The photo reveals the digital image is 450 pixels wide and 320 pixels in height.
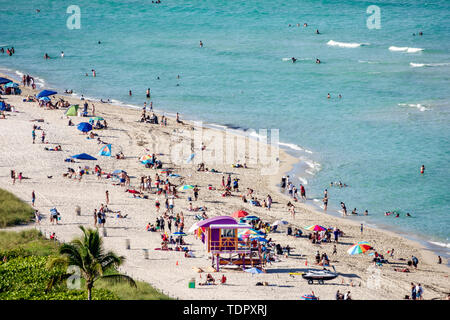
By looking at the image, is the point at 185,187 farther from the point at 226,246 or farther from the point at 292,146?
the point at 292,146

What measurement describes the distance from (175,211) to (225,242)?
7.59 meters

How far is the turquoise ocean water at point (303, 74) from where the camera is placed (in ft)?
137

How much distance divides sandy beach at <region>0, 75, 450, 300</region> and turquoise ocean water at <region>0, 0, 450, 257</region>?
3.13 metres

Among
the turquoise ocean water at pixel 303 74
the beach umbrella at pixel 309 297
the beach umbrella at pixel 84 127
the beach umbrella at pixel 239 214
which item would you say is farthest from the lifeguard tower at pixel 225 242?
the beach umbrella at pixel 84 127

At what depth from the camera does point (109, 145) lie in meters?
41.8

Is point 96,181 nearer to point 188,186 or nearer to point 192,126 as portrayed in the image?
point 188,186

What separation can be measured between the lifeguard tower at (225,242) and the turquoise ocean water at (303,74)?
35.9 ft

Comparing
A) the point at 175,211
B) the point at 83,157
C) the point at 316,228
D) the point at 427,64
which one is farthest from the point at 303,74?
the point at 316,228

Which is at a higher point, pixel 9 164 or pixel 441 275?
pixel 9 164

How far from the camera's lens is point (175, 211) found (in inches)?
1341

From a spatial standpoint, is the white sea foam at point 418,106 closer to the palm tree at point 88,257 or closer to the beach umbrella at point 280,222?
the beach umbrella at point 280,222

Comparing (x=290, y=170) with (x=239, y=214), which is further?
(x=290, y=170)
